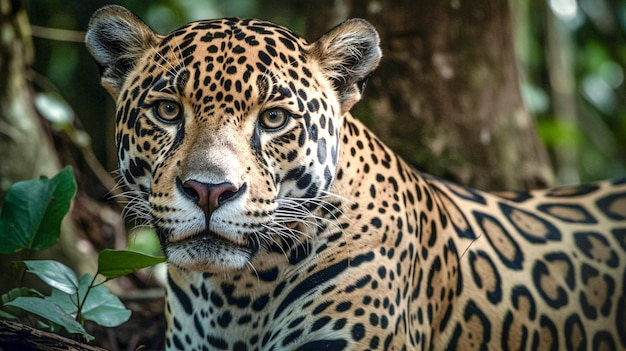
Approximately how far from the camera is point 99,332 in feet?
20.6

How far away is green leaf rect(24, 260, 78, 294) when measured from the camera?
476 cm

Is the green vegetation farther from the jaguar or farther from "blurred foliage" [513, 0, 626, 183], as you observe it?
A: "blurred foliage" [513, 0, 626, 183]

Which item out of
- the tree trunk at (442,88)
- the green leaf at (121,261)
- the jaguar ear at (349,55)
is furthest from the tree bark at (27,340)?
the tree trunk at (442,88)

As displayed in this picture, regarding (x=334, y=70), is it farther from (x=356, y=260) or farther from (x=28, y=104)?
(x=28, y=104)

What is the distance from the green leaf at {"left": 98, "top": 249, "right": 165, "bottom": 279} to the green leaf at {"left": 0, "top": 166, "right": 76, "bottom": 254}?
20.5 inches

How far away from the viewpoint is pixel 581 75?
1378 centimetres

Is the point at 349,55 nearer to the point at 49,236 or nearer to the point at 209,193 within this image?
the point at 209,193

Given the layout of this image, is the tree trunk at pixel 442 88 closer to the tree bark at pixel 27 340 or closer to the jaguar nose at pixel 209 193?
the jaguar nose at pixel 209 193

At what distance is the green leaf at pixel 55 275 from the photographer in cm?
476

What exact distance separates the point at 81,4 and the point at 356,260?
15.2ft

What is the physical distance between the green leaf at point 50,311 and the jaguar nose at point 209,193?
1117 millimetres

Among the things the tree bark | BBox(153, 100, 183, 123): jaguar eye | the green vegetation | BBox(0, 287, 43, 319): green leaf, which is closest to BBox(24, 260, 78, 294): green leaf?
the green vegetation

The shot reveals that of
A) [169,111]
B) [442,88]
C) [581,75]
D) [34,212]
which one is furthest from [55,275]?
[581,75]

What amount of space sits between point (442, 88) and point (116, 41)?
330 cm
